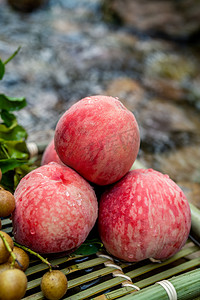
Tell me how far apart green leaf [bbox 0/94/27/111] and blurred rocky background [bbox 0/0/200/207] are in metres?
1.33

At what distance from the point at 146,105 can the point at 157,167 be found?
50.1 inches

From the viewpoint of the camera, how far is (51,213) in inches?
36.8

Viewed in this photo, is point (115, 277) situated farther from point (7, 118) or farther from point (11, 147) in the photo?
point (7, 118)

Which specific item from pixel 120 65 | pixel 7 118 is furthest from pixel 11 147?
pixel 120 65

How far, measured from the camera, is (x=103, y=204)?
112cm

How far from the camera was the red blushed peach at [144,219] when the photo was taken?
3.36ft

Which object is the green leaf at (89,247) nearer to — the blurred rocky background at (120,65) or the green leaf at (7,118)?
the green leaf at (7,118)

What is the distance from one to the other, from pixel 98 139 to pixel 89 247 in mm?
399

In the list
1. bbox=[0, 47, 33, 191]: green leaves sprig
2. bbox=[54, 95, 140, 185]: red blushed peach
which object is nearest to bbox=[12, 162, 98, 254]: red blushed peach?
bbox=[54, 95, 140, 185]: red blushed peach

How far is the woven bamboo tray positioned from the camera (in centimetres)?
94

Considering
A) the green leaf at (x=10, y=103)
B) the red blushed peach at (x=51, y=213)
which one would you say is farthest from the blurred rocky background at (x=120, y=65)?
the red blushed peach at (x=51, y=213)

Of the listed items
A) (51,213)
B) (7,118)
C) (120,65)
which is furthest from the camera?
(120,65)

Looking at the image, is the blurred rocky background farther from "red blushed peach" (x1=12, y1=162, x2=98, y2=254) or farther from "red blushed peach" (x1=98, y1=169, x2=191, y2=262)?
"red blushed peach" (x1=12, y1=162, x2=98, y2=254)

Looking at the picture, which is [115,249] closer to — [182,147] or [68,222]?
[68,222]
